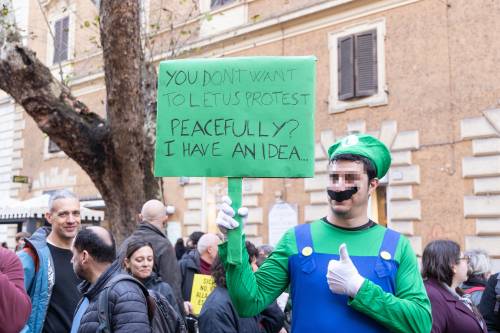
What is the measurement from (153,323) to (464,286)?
334cm

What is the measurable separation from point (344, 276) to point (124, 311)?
137 centimetres

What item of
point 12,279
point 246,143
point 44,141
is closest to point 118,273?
point 12,279

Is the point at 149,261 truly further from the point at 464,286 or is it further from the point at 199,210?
the point at 199,210

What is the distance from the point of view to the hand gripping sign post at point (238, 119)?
2.69 meters

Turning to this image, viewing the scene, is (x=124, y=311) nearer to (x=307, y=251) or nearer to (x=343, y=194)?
(x=307, y=251)

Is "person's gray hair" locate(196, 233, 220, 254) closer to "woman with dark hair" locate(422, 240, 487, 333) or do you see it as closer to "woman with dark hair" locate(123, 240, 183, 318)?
"woman with dark hair" locate(123, 240, 183, 318)

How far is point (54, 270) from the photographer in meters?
3.88

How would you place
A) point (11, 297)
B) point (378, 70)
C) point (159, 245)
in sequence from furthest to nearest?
point (378, 70)
point (159, 245)
point (11, 297)

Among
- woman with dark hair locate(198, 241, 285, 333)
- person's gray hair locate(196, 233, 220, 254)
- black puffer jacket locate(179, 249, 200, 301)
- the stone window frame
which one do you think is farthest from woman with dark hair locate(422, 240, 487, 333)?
the stone window frame

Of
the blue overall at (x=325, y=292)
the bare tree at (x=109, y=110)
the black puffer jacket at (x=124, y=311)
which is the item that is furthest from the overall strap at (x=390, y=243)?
the bare tree at (x=109, y=110)

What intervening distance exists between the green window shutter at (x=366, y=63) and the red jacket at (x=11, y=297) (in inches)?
379

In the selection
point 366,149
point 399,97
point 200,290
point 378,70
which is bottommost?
point 200,290

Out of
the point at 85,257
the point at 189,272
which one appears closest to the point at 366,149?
the point at 85,257

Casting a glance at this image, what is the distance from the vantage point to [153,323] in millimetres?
3355
